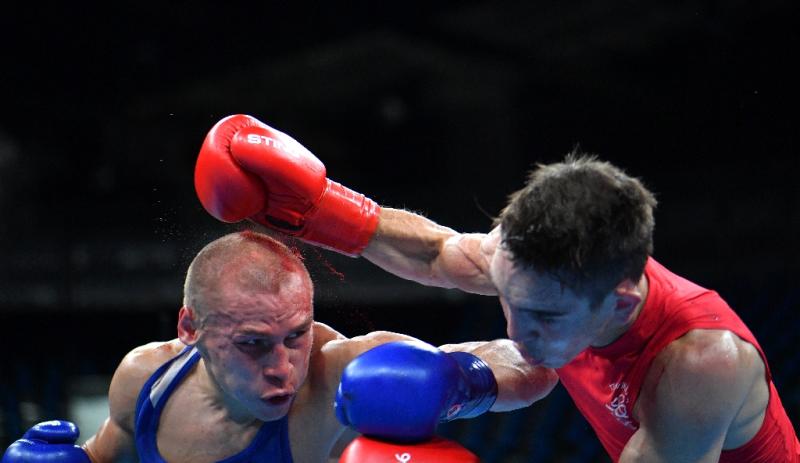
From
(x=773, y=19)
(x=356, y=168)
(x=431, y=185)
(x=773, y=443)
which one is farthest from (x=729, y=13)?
(x=773, y=443)

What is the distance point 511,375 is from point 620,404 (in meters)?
0.25

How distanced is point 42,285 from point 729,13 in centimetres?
506

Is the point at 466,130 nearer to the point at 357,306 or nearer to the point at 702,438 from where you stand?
the point at 357,306

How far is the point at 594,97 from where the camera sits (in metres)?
6.80

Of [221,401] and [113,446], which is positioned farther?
[113,446]

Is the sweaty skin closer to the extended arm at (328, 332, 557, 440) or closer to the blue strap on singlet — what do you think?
the extended arm at (328, 332, 557, 440)

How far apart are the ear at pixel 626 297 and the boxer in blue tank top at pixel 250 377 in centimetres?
21

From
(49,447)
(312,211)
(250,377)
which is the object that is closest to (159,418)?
(49,447)

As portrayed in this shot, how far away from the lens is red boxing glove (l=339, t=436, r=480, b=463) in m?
1.59

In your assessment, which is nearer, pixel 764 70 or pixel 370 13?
pixel 764 70

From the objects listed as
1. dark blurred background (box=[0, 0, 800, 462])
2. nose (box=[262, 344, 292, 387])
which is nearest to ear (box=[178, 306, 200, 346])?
nose (box=[262, 344, 292, 387])

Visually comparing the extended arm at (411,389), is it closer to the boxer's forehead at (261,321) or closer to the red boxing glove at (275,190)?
the boxer's forehead at (261,321)

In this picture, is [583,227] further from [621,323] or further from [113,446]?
[113,446]

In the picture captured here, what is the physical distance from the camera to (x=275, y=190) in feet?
6.86
